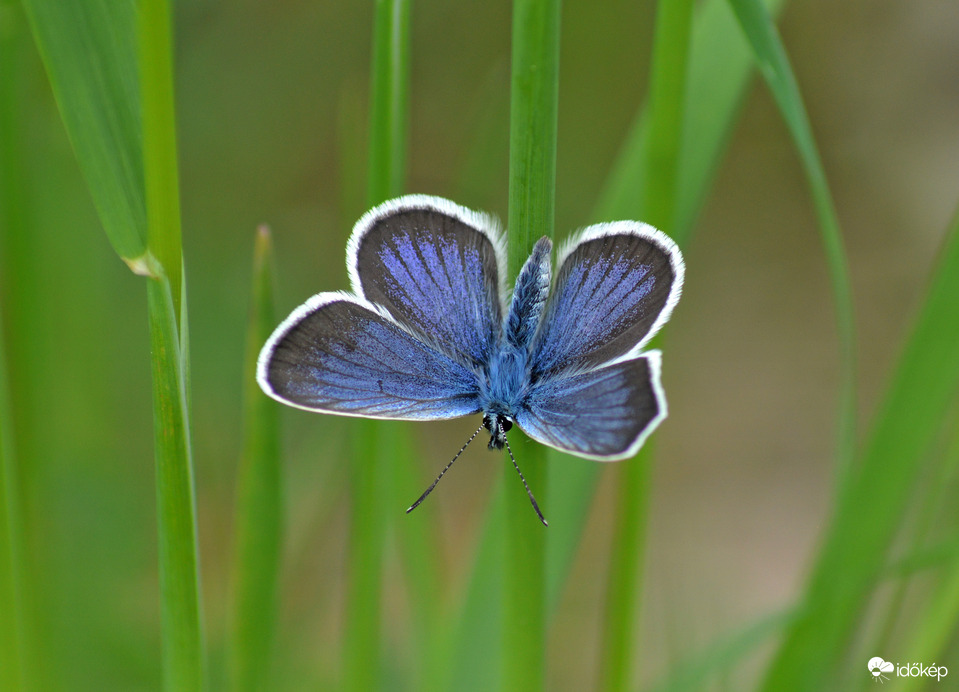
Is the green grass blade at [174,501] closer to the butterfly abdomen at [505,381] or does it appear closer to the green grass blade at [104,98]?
the green grass blade at [104,98]

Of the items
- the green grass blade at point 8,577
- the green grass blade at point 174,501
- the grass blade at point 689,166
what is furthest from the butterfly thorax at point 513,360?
the green grass blade at point 8,577

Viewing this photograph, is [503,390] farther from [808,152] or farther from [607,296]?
[808,152]

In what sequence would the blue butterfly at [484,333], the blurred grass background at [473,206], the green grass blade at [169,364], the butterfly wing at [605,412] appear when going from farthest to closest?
the blurred grass background at [473,206]
the blue butterfly at [484,333]
the butterfly wing at [605,412]
the green grass blade at [169,364]

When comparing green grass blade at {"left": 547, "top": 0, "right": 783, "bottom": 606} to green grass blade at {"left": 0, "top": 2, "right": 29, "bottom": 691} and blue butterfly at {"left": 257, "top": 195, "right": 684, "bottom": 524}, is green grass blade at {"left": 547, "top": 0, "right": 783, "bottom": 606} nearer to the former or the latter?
blue butterfly at {"left": 257, "top": 195, "right": 684, "bottom": 524}

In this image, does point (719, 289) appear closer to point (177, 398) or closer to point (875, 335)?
point (875, 335)

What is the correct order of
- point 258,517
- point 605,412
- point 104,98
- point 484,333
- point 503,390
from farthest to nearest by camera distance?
point 484,333 → point 503,390 → point 258,517 → point 605,412 → point 104,98

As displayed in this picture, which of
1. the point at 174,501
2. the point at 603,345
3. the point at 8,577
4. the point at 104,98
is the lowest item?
the point at 8,577

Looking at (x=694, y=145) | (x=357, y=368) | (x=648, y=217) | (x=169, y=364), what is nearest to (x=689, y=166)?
(x=694, y=145)
